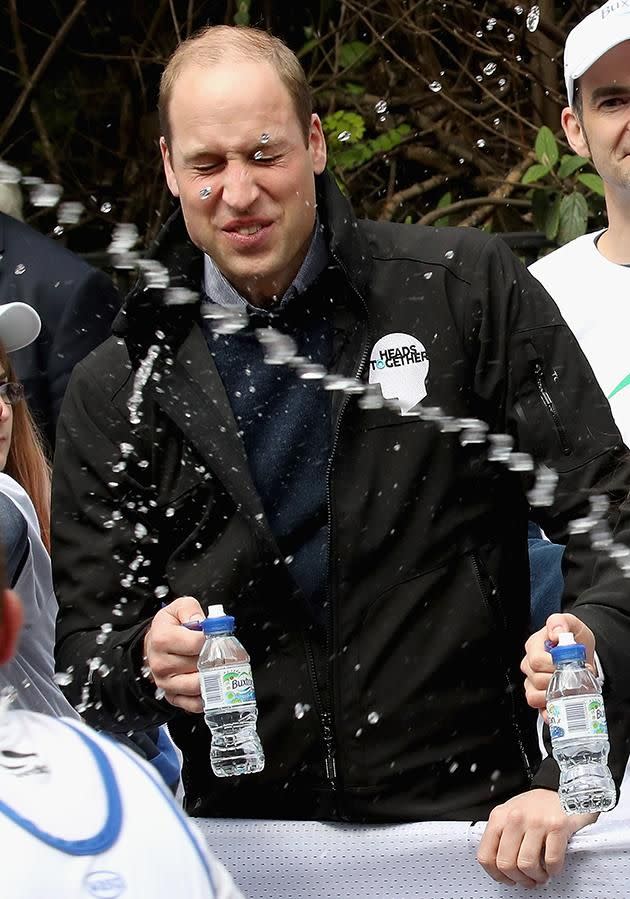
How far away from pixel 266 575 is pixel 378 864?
1.92 feet

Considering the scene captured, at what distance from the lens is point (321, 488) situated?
319cm

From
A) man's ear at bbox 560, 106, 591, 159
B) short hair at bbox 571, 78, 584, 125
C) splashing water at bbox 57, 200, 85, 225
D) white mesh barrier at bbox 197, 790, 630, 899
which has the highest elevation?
splashing water at bbox 57, 200, 85, 225

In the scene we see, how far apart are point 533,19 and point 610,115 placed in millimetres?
3081

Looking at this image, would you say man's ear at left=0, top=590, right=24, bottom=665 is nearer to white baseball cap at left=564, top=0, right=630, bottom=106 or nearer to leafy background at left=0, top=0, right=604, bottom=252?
white baseball cap at left=564, top=0, right=630, bottom=106

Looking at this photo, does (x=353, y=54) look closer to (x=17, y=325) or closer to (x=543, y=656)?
(x=17, y=325)

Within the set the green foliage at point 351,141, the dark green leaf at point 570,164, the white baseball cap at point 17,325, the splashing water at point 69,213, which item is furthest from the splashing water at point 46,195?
the white baseball cap at point 17,325

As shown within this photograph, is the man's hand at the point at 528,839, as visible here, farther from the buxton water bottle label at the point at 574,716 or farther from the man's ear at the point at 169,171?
the man's ear at the point at 169,171

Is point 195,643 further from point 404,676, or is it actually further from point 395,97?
point 395,97

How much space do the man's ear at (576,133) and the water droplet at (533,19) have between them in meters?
2.79

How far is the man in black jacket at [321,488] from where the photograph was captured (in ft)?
10.3

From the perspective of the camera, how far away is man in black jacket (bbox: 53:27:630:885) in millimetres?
3139

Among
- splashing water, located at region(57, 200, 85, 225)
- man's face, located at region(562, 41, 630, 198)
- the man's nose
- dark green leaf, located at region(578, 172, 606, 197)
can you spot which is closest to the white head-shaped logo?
the man's nose

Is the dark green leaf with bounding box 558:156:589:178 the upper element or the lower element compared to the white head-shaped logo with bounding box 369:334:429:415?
upper

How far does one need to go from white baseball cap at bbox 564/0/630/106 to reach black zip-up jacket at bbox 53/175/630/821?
1104mm
